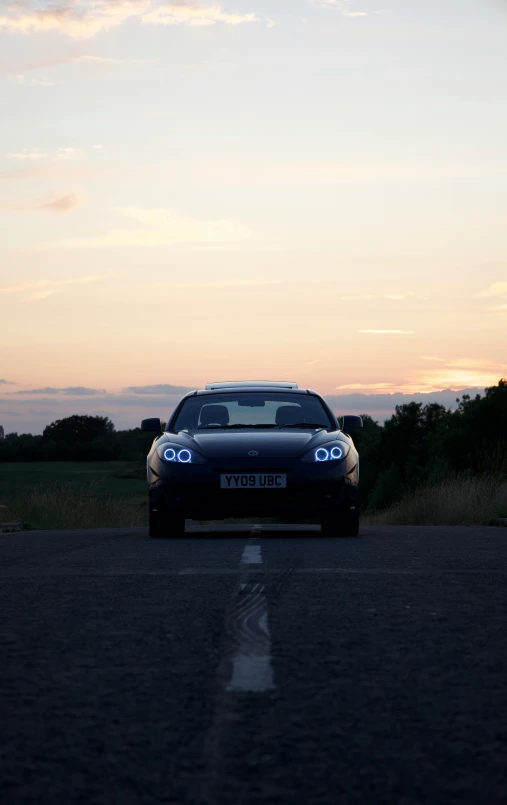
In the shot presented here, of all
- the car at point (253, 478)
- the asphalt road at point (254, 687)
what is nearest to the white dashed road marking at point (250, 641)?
the asphalt road at point (254, 687)

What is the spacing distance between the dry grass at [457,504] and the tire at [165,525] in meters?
5.90

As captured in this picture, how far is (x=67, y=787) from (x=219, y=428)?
9.35 m

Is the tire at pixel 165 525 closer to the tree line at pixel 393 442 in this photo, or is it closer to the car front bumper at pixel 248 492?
the car front bumper at pixel 248 492

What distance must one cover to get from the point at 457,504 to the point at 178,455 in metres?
8.51

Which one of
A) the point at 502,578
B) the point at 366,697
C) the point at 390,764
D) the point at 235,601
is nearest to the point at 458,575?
the point at 502,578

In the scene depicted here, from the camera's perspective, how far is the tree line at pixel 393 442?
231 ft

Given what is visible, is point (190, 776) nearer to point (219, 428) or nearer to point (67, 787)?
point (67, 787)

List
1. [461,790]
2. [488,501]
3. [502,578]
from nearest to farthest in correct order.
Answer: [461,790] → [502,578] → [488,501]

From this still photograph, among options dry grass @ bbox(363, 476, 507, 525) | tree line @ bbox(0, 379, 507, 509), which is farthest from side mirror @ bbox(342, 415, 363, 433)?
tree line @ bbox(0, 379, 507, 509)

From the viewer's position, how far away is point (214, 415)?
39.8 ft

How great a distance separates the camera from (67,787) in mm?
2572

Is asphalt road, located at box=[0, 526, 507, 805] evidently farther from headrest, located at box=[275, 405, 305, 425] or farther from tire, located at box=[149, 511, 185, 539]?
headrest, located at box=[275, 405, 305, 425]

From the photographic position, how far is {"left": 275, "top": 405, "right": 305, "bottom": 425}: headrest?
12109 mm

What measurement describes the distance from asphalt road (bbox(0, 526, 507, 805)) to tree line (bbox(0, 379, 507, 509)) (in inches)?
2335
